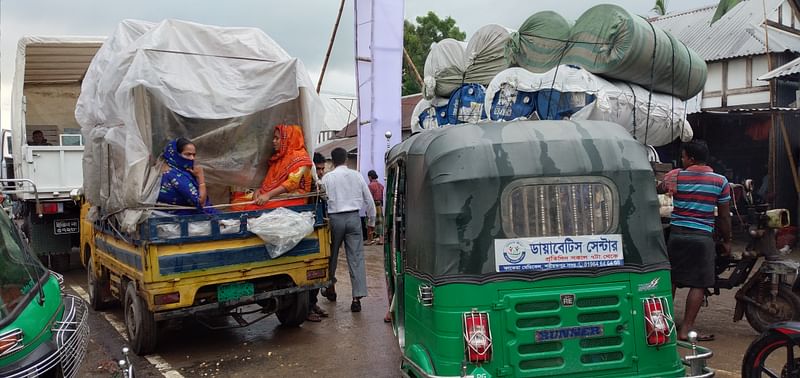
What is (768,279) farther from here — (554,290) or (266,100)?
(266,100)

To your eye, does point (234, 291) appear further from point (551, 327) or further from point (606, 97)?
point (606, 97)

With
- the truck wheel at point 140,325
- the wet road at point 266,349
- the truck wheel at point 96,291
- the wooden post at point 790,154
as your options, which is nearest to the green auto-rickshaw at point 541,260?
the wet road at point 266,349

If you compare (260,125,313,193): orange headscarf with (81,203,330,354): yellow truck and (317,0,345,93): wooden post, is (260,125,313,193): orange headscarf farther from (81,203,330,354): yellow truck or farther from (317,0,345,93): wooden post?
(317,0,345,93): wooden post

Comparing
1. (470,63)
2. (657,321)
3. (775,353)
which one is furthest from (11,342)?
(470,63)

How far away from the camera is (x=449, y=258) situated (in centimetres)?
336

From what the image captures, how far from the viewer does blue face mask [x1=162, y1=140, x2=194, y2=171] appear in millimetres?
5461

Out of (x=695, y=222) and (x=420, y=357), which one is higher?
(x=695, y=222)

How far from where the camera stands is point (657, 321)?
3.43 metres

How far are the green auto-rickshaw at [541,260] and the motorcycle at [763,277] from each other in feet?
7.64

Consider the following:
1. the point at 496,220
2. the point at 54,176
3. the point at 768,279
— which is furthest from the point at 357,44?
the point at 496,220

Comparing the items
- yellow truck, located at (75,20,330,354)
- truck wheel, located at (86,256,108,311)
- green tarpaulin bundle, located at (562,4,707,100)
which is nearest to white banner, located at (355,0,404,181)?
green tarpaulin bundle, located at (562,4,707,100)

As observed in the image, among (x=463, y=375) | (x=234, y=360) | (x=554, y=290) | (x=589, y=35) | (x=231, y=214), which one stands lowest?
(x=234, y=360)

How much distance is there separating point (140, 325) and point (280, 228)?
138cm

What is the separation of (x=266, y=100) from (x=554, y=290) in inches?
146
